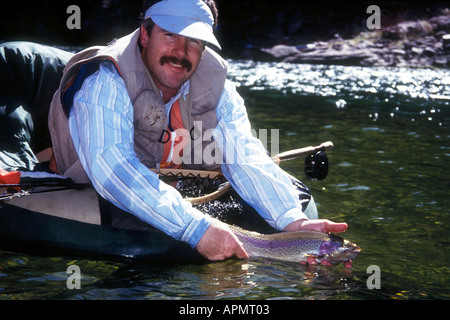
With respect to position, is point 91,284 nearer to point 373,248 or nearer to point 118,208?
point 118,208

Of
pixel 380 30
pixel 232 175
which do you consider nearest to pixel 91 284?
pixel 232 175

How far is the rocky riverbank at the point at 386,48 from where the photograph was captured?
30234 mm

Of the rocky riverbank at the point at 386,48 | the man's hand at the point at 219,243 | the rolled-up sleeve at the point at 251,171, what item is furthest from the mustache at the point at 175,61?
the rocky riverbank at the point at 386,48

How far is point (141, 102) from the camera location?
13.7 ft

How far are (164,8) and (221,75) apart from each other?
823mm

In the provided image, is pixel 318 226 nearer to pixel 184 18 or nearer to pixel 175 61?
pixel 175 61

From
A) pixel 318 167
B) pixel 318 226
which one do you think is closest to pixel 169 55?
pixel 318 226

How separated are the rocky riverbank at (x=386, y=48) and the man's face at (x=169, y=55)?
26.9 metres

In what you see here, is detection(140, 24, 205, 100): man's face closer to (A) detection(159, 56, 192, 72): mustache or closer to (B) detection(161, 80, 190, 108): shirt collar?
(A) detection(159, 56, 192, 72): mustache

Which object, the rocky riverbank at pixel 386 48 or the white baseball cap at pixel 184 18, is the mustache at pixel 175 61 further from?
the rocky riverbank at pixel 386 48

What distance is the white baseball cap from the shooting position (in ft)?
12.9

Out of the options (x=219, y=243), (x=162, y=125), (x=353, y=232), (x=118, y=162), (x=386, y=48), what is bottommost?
(x=353, y=232)

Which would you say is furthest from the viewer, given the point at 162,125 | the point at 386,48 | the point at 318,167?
the point at 386,48

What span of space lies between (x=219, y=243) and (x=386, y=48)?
101 ft
